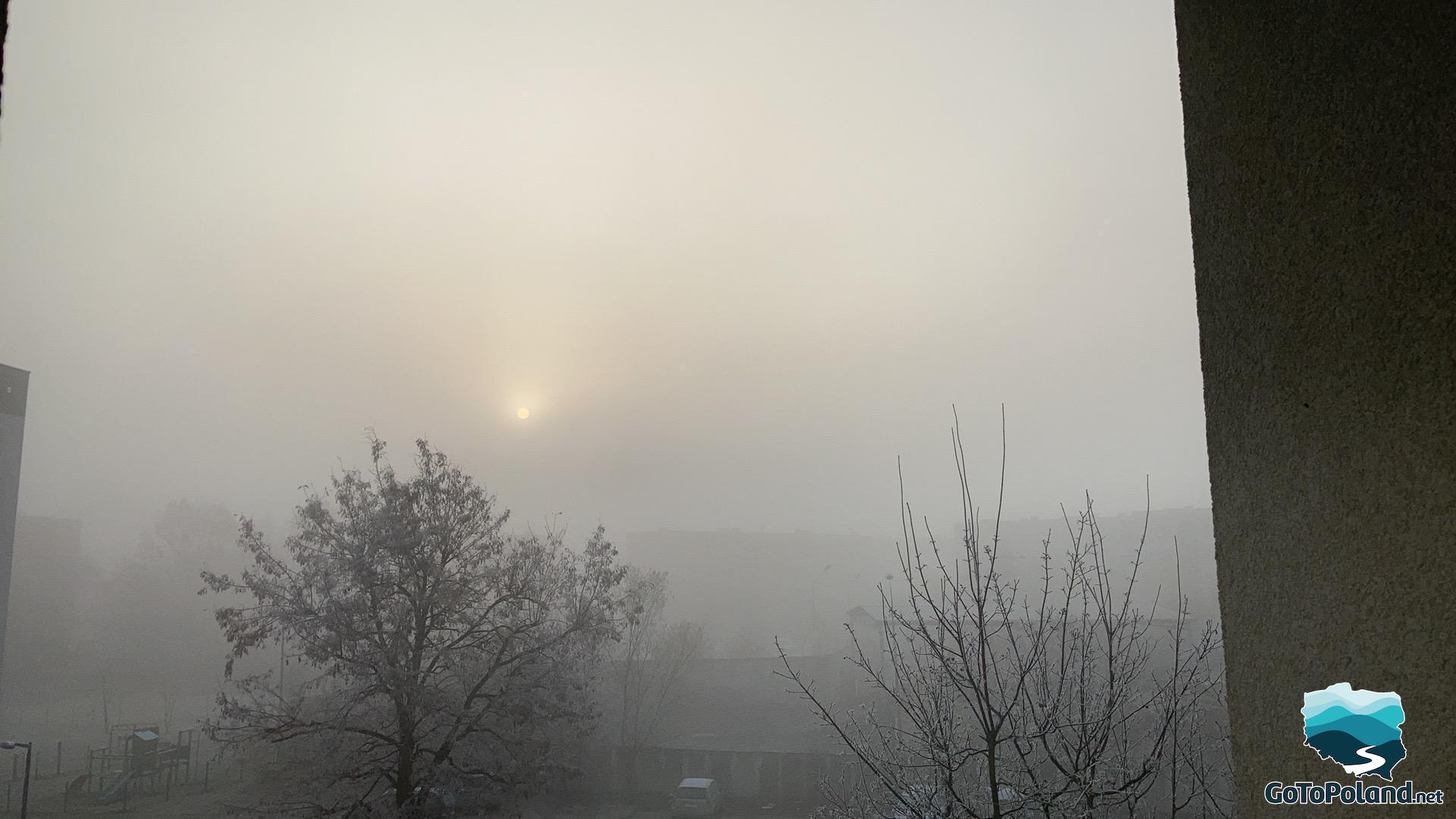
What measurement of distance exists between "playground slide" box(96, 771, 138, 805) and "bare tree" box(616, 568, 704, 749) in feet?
16.7

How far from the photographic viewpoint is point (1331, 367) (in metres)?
0.54

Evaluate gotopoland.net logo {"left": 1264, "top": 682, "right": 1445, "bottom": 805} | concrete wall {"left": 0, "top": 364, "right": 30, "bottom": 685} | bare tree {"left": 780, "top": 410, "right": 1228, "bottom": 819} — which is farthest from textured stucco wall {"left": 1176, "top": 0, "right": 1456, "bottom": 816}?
concrete wall {"left": 0, "top": 364, "right": 30, "bottom": 685}

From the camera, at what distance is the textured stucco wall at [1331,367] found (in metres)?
0.48

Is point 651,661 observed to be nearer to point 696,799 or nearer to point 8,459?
point 696,799

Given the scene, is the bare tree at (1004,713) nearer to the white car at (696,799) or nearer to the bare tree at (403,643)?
the bare tree at (403,643)

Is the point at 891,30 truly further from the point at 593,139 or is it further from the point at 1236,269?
the point at 1236,269

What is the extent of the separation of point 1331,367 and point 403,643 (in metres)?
6.65

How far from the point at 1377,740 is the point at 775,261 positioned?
34.4 ft

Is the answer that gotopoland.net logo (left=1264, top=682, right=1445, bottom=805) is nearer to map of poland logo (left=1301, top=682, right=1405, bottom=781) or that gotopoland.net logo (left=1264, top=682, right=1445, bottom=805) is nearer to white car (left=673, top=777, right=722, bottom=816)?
map of poland logo (left=1301, top=682, right=1405, bottom=781)

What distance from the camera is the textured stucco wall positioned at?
0.48 m

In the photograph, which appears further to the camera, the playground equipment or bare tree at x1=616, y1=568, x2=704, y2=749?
bare tree at x1=616, y1=568, x2=704, y2=749

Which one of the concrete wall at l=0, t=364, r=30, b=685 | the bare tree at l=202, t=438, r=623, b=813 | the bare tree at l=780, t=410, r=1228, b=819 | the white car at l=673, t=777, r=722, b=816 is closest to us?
the bare tree at l=780, t=410, r=1228, b=819

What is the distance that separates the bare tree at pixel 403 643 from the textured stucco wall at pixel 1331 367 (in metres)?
6.38

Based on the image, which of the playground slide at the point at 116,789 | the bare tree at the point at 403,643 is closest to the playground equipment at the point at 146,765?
the playground slide at the point at 116,789
